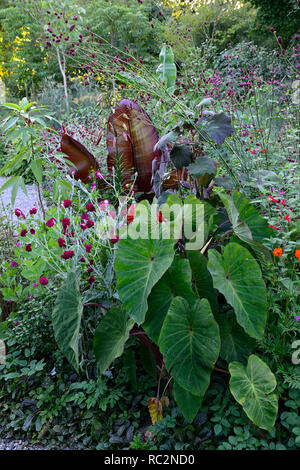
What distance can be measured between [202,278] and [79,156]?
2.04m

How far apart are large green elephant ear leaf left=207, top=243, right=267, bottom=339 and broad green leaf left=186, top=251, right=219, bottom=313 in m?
0.16

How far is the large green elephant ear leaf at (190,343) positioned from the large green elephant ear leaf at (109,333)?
30 cm

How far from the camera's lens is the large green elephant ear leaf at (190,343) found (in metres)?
1.49

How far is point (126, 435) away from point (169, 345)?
574 mm

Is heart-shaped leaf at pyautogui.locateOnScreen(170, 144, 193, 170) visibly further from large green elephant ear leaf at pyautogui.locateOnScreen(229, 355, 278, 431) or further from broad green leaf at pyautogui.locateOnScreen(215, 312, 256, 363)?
large green elephant ear leaf at pyautogui.locateOnScreen(229, 355, 278, 431)

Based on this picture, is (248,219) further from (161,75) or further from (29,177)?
(29,177)

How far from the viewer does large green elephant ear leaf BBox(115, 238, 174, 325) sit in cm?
154

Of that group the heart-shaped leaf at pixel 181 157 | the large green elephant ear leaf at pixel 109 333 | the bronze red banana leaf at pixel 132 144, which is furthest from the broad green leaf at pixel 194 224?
the bronze red banana leaf at pixel 132 144

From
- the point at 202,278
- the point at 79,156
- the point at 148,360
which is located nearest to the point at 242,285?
the point at 202,278

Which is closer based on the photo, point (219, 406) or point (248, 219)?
point (219, 406)

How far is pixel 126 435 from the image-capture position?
5.77 feet

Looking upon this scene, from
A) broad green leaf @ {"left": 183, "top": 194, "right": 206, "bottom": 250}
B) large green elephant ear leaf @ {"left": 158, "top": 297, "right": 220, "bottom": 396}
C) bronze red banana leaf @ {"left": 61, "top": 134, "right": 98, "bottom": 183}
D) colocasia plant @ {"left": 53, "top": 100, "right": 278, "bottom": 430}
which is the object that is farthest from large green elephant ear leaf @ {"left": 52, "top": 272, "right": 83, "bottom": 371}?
bronze red banana leaf @ {"left": 61, "top": 134, "right": 98, "bottom": 183}

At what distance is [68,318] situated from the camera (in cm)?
177

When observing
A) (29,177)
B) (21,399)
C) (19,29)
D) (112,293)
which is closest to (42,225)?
(112,293)
